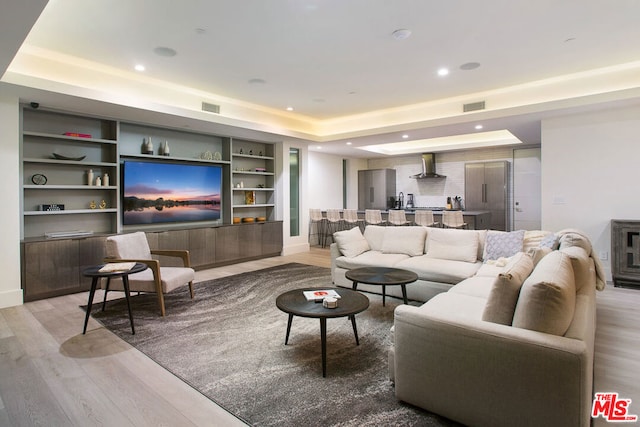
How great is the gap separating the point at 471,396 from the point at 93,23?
14.0 feet

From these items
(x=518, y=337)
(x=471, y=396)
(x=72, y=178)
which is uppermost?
(x=72, y=178)

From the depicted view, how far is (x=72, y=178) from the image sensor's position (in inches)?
198

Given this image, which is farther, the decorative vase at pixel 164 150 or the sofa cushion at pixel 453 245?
the decorative vase at pixel 164 150

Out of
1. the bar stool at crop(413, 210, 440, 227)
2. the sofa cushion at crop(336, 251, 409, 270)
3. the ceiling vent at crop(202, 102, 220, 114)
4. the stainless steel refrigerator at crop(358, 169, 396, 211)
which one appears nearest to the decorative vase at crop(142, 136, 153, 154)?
the ceiling vent at crop(202, 102, 220, 114)

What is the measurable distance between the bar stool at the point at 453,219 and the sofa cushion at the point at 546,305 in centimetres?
520

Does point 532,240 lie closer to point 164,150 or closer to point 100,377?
point 100,377

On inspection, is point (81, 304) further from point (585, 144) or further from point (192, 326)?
point (585, 144)

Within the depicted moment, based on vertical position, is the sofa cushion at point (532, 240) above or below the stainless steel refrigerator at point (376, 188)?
below

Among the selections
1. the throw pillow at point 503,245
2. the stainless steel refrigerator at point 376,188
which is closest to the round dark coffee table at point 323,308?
the throw pillow at point 503,245

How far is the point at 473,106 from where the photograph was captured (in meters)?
5.77

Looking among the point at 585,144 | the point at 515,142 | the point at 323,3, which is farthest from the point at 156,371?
the point at 515,142

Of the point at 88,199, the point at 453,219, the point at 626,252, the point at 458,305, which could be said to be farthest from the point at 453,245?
the point at 88,199

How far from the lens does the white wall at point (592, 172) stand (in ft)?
15.9

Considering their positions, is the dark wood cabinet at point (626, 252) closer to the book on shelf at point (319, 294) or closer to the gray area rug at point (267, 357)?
the gray area rug at point (267, 357)
